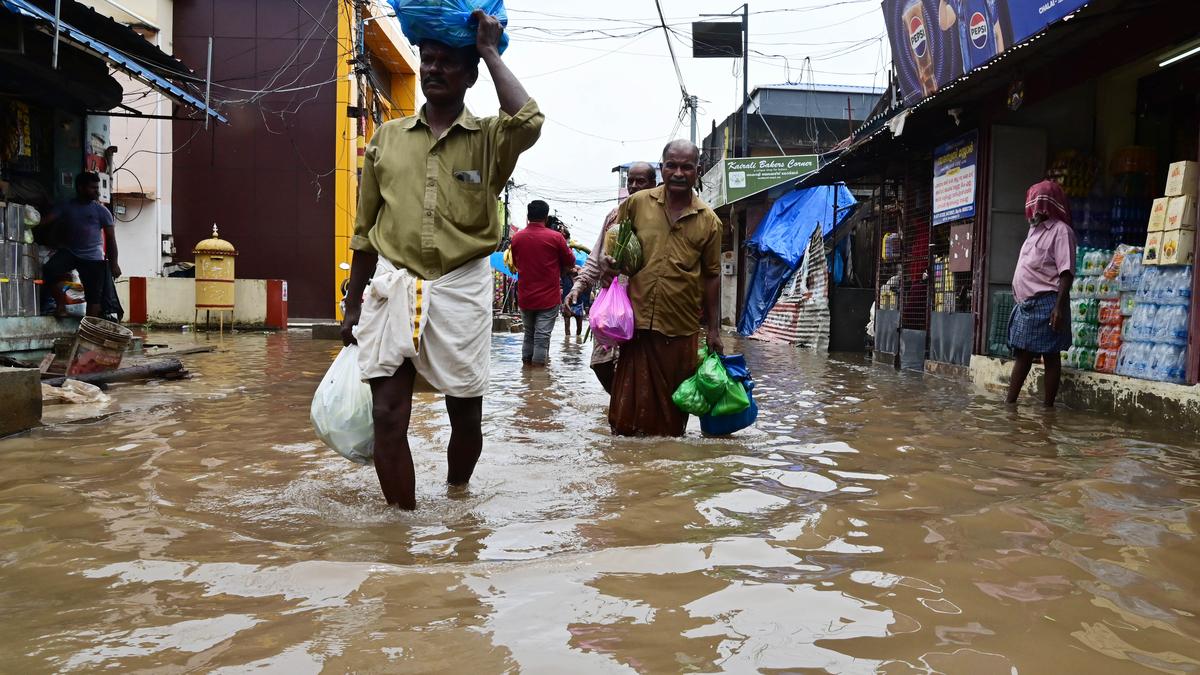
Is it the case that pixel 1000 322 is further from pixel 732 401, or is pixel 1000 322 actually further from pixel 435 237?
pixel 435 237

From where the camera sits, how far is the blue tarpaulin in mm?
17203

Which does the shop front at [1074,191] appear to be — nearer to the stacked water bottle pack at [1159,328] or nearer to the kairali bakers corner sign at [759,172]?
the stacked water bottle pack at [1159,328]

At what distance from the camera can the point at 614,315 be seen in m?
5.07

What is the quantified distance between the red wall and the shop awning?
9.98 m

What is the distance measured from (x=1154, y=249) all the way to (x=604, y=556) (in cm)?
562

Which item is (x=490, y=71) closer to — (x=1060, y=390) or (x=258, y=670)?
(x=258, y=670)

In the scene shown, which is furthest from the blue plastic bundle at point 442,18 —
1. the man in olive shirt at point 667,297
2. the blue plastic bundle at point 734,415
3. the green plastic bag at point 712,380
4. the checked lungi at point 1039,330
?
the checked lungi at point 1039,330

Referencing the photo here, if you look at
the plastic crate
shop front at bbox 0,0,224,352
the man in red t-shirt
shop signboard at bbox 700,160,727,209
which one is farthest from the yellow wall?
the plastic crate

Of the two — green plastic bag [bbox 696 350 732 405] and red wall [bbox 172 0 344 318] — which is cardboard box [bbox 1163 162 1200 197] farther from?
red wall [bbox 172 0 344 318]

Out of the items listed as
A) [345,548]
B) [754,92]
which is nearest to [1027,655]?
[345,548]

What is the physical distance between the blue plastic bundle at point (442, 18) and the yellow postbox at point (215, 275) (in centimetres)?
1330

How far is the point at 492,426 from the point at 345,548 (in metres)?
2.83

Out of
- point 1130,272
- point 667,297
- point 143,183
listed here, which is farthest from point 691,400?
point 143,183

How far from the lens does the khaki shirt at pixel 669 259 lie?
5.09 metres
